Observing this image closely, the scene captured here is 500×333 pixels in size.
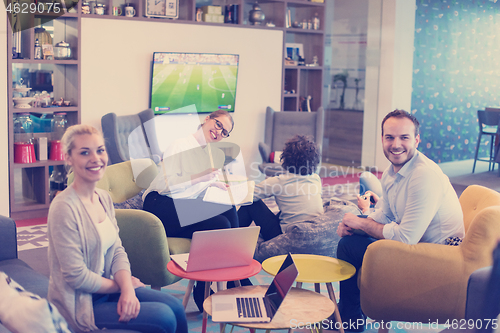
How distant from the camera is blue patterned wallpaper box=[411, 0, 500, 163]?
26.1ft

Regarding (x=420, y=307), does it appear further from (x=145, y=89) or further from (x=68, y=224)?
(x=145, y=89)

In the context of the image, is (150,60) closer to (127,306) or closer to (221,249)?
(221,249)

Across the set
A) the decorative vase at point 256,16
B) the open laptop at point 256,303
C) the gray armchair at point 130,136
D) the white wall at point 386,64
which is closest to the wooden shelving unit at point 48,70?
the decorative vase at point 256,16

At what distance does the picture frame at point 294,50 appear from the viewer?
739 centimetres

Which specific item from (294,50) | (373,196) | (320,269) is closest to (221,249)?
(320,269)

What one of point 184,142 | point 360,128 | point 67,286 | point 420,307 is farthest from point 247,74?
point 67,286

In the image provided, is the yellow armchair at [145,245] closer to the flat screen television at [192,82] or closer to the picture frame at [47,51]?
the picture frame at [47,51]

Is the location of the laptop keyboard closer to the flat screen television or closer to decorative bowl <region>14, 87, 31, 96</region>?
decorative bowl <region>14, 87, 31, 96</region>

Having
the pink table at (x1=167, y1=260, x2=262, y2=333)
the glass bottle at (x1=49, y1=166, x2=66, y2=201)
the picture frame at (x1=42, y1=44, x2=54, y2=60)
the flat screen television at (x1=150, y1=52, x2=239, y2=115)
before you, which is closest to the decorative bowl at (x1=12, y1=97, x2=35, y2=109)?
the picture frame at (x1=42, y1=44, x2=54, y2=60)

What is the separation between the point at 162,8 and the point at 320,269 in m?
4.35

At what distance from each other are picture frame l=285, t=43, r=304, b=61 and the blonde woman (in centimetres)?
571

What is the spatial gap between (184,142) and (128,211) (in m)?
0.75

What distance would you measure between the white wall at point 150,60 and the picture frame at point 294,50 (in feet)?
1.36

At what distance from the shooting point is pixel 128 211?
275 centimetres
